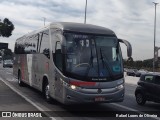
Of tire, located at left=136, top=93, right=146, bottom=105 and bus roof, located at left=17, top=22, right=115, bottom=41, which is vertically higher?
bus roof, located at left=17, top=22, right=115, bottom=41

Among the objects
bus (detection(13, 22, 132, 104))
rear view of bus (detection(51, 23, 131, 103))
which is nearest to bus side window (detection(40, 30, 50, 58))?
bus (detection(13, 22, 132, 104))

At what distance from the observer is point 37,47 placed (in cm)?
1662

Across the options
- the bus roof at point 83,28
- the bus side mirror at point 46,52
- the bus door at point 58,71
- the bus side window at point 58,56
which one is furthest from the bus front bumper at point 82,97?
the bus side mirror at point 46,52

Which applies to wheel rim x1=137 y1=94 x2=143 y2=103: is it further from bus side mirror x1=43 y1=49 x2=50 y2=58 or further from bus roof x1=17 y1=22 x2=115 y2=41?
bus side mirror x1=43 y1=49 x2=50 y2=58

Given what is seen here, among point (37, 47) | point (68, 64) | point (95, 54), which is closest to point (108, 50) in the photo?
point (95, 54)

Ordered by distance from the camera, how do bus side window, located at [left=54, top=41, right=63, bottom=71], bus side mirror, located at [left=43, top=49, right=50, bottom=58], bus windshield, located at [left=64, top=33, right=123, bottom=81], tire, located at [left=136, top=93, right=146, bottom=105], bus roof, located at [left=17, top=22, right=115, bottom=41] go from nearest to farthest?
bus windshield, located at [left=64, top=33, right=123, bottom=81] → bus side window, located at [left=54, top=41, right=63, bottom=71] → bus roof, located at [left=17, top=22, right=115, bottom=41] → bus side mirror, located at [left=43, top=49, right=50, bottom=58] → tire, located at [left=136, top=93, right=146, bottom=105]

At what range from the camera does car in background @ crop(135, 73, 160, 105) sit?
46.2 ft

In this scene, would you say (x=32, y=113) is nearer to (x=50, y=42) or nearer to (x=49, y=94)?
(x=49, y=94)

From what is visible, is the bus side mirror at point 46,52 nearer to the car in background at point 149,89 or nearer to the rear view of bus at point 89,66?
the rear view of bus at point 89,66

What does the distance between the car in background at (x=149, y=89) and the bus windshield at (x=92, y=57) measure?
2715 millimetres

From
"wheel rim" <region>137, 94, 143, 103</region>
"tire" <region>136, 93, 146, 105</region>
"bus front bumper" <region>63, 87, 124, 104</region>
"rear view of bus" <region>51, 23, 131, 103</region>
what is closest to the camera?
"bus front bumper" <region>63, 87, 124, 104</region>

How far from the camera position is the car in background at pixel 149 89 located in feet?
46.2

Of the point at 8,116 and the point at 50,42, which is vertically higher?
the point at 50,42

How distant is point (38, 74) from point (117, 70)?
500 cm
